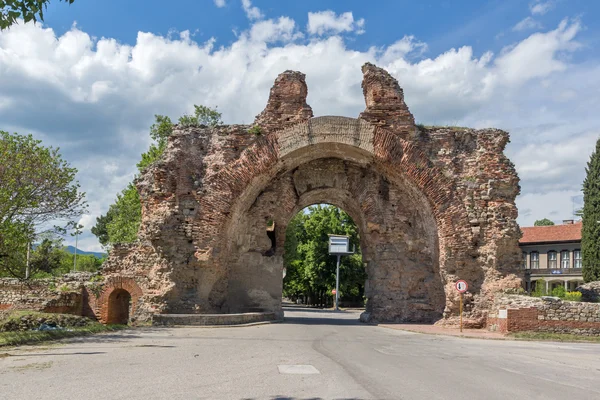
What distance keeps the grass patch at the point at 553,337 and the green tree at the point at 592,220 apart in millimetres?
20871

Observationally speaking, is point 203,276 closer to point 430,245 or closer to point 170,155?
point 170,155

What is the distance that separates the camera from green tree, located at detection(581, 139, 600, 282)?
32.6m

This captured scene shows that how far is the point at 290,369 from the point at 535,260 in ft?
152

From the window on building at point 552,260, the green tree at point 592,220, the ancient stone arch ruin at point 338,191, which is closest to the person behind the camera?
the ancient stone arch ruin at point 338,191

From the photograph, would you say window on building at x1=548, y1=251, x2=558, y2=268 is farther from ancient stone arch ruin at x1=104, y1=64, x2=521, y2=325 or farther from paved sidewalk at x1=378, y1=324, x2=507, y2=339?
paved sidewalk at x1=378, y1=324, x2=507, y2=339

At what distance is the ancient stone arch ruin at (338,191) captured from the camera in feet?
55.6

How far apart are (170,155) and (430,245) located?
31.5 feet

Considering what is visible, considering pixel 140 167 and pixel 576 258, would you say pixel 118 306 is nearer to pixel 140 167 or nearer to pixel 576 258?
pixel 140 167

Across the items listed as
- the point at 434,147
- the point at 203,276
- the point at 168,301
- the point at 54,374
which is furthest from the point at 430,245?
the point at 54,374

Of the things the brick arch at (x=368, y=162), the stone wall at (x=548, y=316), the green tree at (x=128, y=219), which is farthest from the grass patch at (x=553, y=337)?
the green tree at (x=128, y=219)

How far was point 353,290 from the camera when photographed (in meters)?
43.8

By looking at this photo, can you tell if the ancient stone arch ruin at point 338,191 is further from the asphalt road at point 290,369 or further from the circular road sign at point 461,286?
the asphalt road at point 290,369

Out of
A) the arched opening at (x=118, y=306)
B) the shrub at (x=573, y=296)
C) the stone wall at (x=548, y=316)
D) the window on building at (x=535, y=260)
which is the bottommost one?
the arched opening at (x=118, y=306)

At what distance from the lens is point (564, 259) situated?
4622 centimetres
